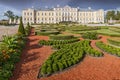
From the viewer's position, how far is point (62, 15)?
113 metres

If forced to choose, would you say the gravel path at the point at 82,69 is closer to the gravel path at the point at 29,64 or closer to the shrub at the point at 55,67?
the gravel path at the point at 29,64

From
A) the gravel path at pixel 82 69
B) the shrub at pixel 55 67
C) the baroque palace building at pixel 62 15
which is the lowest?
the gravel path at pixel 82 69

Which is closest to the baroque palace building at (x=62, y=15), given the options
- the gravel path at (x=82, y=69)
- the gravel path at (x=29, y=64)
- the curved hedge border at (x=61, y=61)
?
the gravel path at (x=29, y=64)

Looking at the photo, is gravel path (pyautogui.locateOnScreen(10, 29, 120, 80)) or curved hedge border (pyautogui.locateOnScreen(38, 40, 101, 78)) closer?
gravel path (pyautogui.locateOnScreen(10, 29, 120, 80))

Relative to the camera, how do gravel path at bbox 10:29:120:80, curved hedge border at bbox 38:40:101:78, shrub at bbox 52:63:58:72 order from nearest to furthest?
1. gravel path at bbox 10:29:120:80
2. curved hedge border at bbox 38:40:101:78
3. shrub at bbox 52:63:58:72

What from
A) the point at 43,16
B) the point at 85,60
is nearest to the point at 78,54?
the point at 85,60

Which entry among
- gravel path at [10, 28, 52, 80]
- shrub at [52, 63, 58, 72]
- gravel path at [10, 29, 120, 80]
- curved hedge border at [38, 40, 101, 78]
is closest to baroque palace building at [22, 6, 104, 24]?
gravel path at [10, 28, 52, 80]

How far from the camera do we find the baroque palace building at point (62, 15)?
111438mm

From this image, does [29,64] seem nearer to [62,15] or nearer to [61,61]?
[61,61]

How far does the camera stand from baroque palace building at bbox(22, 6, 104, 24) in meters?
111

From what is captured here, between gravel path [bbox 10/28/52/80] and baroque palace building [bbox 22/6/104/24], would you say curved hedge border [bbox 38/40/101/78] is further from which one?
baroque palace building [bbox 22/6/104/24]

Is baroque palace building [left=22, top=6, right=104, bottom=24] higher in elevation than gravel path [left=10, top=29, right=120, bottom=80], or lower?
higher

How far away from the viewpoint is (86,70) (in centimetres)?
1138

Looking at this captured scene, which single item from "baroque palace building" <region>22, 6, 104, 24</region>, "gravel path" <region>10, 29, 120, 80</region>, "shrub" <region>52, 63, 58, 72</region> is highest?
"baroque palace building" <region>22, 6, 104, 24</region>
